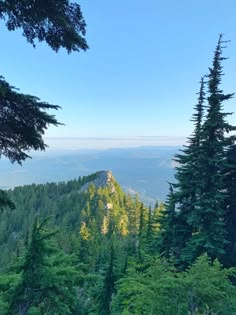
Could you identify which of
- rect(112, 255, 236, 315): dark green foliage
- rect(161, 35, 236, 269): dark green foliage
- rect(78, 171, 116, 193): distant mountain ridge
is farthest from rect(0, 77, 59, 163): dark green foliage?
rect(78, 171, 116, 193): distant mountain ridge

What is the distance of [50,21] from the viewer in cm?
750

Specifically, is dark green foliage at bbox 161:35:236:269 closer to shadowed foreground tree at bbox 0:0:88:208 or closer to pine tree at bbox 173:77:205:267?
pine tree at bbox 173:77:205:267

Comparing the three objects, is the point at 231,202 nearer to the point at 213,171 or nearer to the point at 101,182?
the point at 213,171

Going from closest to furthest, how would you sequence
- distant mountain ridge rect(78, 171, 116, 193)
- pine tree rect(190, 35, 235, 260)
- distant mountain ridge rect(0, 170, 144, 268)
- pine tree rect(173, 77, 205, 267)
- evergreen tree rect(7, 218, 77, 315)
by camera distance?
1. evergreen tree rect(7, 218, 77, 315)
2. pine tree rect(190, 35, 235, 260)
3. pine tree rect(173, 77, 205, 267)
4. distant mountain ridge rect(0, 170, 144, 268)
5. distant mountain ridge rect(78, 171, 116, 193)

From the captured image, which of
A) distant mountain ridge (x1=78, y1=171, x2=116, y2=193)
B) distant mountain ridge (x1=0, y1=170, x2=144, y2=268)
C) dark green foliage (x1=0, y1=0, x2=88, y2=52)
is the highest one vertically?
dark green foliage (x1=0, y1=0, x2=88, y2=52)

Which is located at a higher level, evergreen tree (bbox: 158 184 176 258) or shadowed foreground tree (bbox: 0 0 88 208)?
shadowed foreground tree (bbox: 0 0 88 208)

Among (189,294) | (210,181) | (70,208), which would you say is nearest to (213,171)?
(210,181)

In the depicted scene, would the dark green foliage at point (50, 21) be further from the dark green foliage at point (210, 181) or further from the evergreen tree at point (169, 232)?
the evergreen tree at point (169, 232)

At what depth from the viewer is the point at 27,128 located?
25.6 feet

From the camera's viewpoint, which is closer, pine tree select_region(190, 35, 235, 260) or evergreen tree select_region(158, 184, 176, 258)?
pine tree select_region(190, 35, 235, 260)

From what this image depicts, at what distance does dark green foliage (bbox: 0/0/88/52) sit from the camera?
720 cm

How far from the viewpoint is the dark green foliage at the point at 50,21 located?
7.20m

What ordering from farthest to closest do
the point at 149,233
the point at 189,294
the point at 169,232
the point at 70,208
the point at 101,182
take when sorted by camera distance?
the point at 101,182 → the point at 70,208 → the point at 149,233 → the point at 169,232 → the point at 189,294

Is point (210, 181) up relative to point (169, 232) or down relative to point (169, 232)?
up
